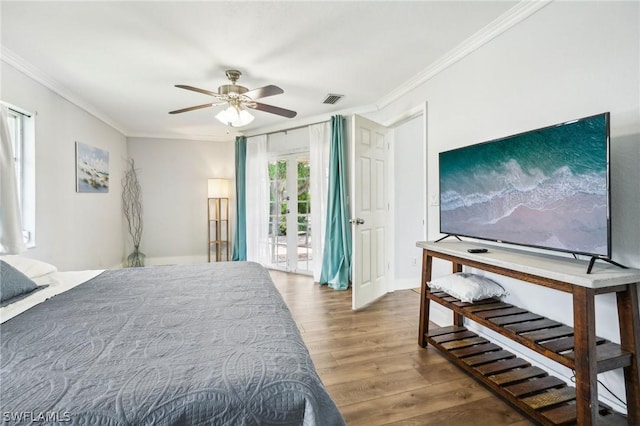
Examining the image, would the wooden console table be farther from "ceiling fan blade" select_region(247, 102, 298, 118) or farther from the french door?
the french door

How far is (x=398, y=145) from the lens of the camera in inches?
161

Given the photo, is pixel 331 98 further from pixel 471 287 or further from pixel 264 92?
pixel 471 287

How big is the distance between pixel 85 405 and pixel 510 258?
1.99 m

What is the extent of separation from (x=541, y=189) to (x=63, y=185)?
4.48 meters

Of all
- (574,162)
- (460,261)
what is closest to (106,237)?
(460,261)

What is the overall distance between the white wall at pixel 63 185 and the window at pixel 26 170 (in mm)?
67

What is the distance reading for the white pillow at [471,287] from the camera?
2.06 metres

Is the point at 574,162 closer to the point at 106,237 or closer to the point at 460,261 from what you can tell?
the point at 460,261

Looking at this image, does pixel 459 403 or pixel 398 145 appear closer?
pixel 459 403

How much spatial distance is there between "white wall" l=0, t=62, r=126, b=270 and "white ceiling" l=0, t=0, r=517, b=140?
21cm

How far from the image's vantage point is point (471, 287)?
6.82 ft

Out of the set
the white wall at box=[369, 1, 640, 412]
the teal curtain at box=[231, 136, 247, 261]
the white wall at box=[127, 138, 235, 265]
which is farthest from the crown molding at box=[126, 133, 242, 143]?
the white wall at box=[369, 1, 640, 412]

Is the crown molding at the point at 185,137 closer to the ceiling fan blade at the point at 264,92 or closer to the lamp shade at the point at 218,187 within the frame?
the lamp shade at the point at 218,187

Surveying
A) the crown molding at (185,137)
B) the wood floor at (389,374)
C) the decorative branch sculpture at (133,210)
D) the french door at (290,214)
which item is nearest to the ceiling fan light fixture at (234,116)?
the wood floor at (389,374)
